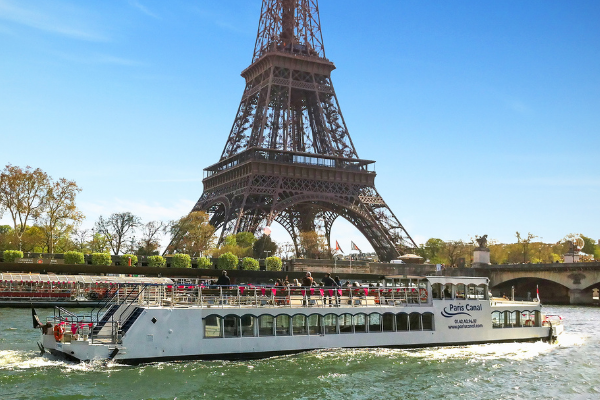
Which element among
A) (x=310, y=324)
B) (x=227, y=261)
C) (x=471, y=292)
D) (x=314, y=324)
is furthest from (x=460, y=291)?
(x=227, y=261)

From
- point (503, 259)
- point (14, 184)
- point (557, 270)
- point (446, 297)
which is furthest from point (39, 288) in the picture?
point (503, 259)

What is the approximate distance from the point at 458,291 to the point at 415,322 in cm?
271

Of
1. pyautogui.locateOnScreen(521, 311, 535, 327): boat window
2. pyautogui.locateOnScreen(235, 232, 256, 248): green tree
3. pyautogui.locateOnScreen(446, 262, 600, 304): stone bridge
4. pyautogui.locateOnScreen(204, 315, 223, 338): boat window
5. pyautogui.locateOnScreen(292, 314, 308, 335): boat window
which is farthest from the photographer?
pyautogui.locateOnScreen(235, 232, 256, 248): green tree

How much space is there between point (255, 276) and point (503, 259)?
59.7m

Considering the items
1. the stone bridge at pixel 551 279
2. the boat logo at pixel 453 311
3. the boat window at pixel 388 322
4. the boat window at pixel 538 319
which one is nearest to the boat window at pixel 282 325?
the boat window at pixel 388 322

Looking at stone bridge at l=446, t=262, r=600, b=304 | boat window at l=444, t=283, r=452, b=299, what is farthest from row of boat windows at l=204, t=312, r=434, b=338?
stone bridge at l=446, t=262, r=600, b=304

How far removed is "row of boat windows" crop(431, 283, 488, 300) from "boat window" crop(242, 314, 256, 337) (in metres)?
8.42

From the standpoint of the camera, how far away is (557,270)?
6556cm

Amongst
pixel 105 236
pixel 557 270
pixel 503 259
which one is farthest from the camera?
pixel 503 259

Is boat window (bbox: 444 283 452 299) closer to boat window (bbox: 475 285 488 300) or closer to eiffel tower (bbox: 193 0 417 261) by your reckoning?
boat window (bbox: 475 285 488 300)

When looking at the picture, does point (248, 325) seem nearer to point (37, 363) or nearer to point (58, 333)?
point (58, 333)

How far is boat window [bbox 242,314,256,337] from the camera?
957 inches

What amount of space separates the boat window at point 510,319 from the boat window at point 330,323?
29.6 feet

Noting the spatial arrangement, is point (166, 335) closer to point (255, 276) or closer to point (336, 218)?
point (255, 276)
